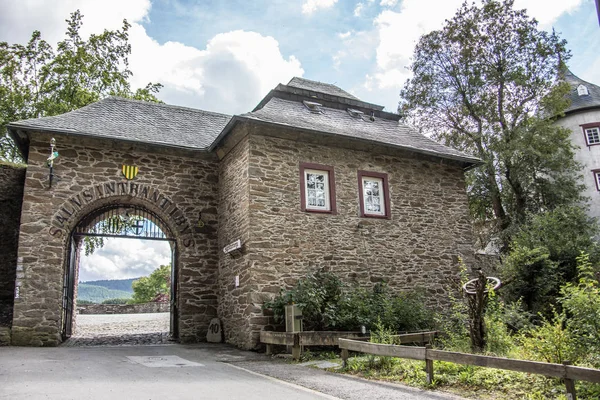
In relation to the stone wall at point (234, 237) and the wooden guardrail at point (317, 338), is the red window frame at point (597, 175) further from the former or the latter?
the stone wall at point (234, 237)

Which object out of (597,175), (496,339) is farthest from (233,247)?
(597,175)

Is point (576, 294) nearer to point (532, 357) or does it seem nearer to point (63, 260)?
point (532, 357)

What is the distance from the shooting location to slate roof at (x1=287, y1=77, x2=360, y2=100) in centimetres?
1571

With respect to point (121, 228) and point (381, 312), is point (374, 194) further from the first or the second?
point (121, 228)

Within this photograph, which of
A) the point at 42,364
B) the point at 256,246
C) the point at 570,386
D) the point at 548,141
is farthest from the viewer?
the point at 548,141

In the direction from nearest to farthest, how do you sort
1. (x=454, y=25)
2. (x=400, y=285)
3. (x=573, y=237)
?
(x=400, y=285), (x=573, y=237), (x=454, y=25)

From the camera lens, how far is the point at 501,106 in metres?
21.5

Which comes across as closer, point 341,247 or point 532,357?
point 532,357

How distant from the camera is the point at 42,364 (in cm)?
817

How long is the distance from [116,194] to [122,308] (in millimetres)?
19957

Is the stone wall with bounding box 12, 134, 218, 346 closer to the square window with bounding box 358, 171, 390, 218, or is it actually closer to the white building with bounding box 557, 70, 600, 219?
the square window with bounding box 358, 171, 390, 218

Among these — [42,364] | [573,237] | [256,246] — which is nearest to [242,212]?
[256,246]

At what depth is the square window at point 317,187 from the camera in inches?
489

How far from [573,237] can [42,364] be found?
14.9 metres
